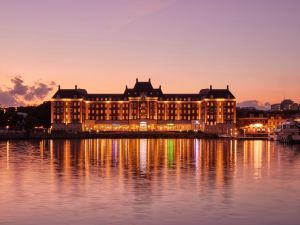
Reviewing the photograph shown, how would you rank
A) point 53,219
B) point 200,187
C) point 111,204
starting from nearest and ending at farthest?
1. point 53,219
2. point 111,204
3. point 200,187

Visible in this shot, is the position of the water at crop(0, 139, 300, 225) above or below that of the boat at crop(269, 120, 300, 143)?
below

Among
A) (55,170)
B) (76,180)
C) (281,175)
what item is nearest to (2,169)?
(55,170)

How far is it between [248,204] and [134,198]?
5674 millimetres

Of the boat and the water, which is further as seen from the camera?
the boat

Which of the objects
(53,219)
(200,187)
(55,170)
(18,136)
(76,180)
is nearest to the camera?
(53,219)

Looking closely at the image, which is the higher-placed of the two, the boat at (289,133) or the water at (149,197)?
the boat at (289,133)

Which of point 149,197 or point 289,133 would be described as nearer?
point 149,197

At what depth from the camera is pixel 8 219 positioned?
68.8ft

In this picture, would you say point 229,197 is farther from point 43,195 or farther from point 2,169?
point 2,169

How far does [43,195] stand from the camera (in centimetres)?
2700

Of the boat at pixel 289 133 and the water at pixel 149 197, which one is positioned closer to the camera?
the water at pixel 149 197

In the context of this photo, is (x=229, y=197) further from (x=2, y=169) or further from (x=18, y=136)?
(x=18, y=136)

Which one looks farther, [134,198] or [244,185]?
[244,185]

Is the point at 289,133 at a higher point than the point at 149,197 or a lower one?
higher
